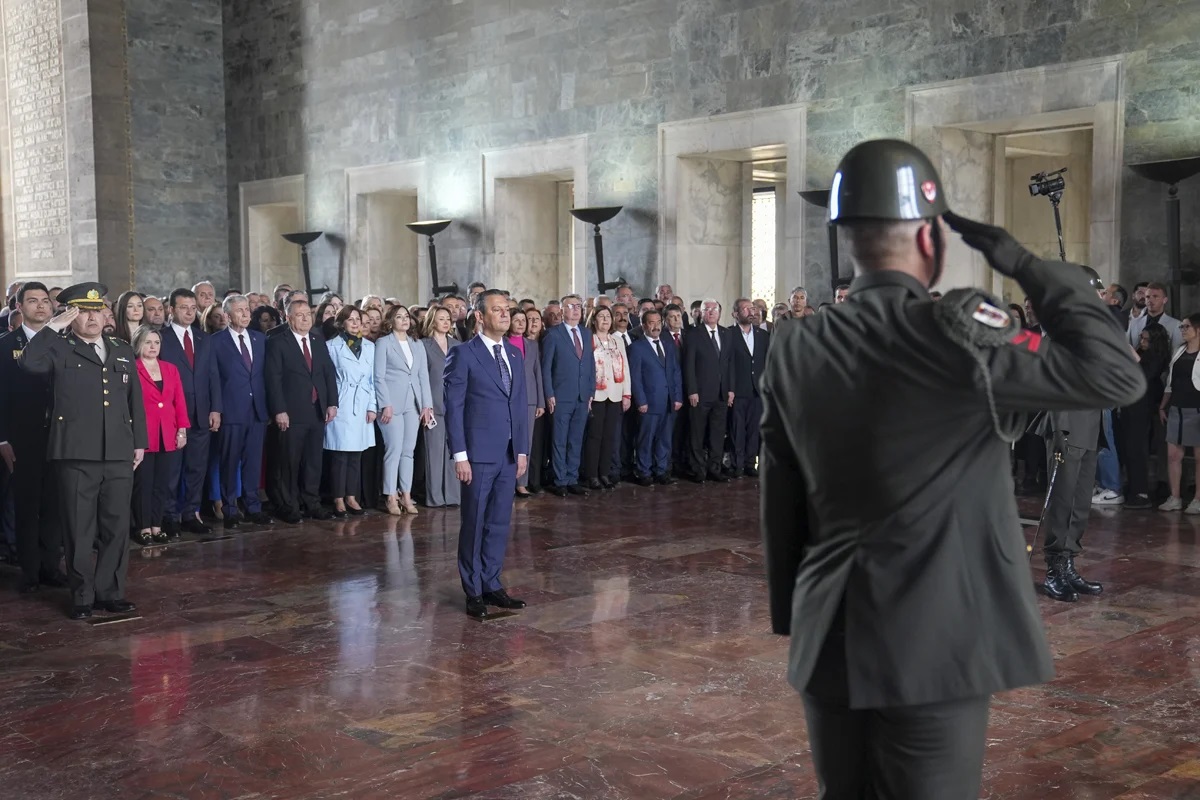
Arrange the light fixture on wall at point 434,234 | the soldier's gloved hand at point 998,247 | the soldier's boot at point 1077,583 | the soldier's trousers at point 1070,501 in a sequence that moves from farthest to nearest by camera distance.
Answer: the light fixture on wall at point 434,234, the soldier's boot at point 1077,583, the soldier's trousers at point 1070,501, the soldier's gloved hand at point 998,247

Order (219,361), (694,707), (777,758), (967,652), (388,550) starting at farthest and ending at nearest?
(219,361), (388,550), (694,707), (777,758), (967,652)

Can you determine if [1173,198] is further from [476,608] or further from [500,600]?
[476,608]

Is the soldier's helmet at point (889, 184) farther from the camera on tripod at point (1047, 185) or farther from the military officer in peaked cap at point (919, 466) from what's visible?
the camera on tripod at point (1047, 185)

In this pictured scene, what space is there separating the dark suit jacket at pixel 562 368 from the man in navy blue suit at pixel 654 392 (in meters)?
0.64

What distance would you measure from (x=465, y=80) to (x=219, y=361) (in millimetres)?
9165

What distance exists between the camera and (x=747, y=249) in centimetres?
1759

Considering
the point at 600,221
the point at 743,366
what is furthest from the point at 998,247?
the point at 600,221

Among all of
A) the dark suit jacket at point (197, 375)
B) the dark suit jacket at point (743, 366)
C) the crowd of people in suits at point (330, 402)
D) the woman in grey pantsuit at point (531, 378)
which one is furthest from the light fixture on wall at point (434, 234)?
the dark suit jacket at point (197, 375)

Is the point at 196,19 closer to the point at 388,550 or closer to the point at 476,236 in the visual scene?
the point at 476,236

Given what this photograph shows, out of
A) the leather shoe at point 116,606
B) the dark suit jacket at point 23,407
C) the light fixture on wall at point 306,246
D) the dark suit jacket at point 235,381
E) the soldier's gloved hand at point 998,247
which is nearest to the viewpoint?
the soldier's gloved hand at point 998,247

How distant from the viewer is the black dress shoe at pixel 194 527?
29.9 ft

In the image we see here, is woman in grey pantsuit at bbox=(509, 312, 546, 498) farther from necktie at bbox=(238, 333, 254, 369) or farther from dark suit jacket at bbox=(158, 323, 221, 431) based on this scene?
dark suit jacket at bbox=(158, 323, 221, 431)

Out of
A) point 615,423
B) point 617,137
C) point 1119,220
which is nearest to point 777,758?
point 615,423

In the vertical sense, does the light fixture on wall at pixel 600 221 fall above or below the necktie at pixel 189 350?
above
